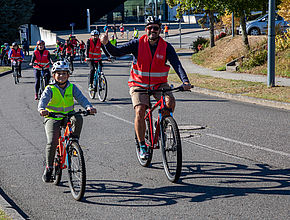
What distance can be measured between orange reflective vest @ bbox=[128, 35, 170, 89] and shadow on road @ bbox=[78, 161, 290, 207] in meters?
1.39

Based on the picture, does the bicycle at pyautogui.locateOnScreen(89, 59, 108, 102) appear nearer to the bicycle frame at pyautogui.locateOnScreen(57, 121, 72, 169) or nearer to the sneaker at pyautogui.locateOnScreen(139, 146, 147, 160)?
the sneaker at pyautogui.locateOnScreen(139, 146, 147, 160)

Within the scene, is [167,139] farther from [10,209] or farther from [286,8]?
[286,8]

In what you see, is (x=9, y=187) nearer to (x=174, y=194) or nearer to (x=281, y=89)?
(x=174, y=194)

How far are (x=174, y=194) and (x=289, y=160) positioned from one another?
2330 millimetres

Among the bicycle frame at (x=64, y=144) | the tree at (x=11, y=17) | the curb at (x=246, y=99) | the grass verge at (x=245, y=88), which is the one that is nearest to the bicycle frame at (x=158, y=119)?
the bicycle frame at (x=64, y=144)

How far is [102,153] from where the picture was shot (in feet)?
26.6

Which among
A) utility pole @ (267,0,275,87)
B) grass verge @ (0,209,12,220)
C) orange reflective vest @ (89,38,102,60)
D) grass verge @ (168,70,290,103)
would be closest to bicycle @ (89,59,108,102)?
orange reflective vest @ (89,38,102,60)

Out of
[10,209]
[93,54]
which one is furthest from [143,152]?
[93,54]

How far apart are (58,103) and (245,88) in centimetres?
1039

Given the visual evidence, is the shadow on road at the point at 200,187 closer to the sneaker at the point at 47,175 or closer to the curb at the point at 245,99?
the sneaker at the point at 47,175

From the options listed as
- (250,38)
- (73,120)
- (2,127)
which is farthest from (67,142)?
(250,38)

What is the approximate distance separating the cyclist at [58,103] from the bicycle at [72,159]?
9 centimetres

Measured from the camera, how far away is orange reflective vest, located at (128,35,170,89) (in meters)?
6.68

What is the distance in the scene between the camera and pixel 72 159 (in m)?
5.80
